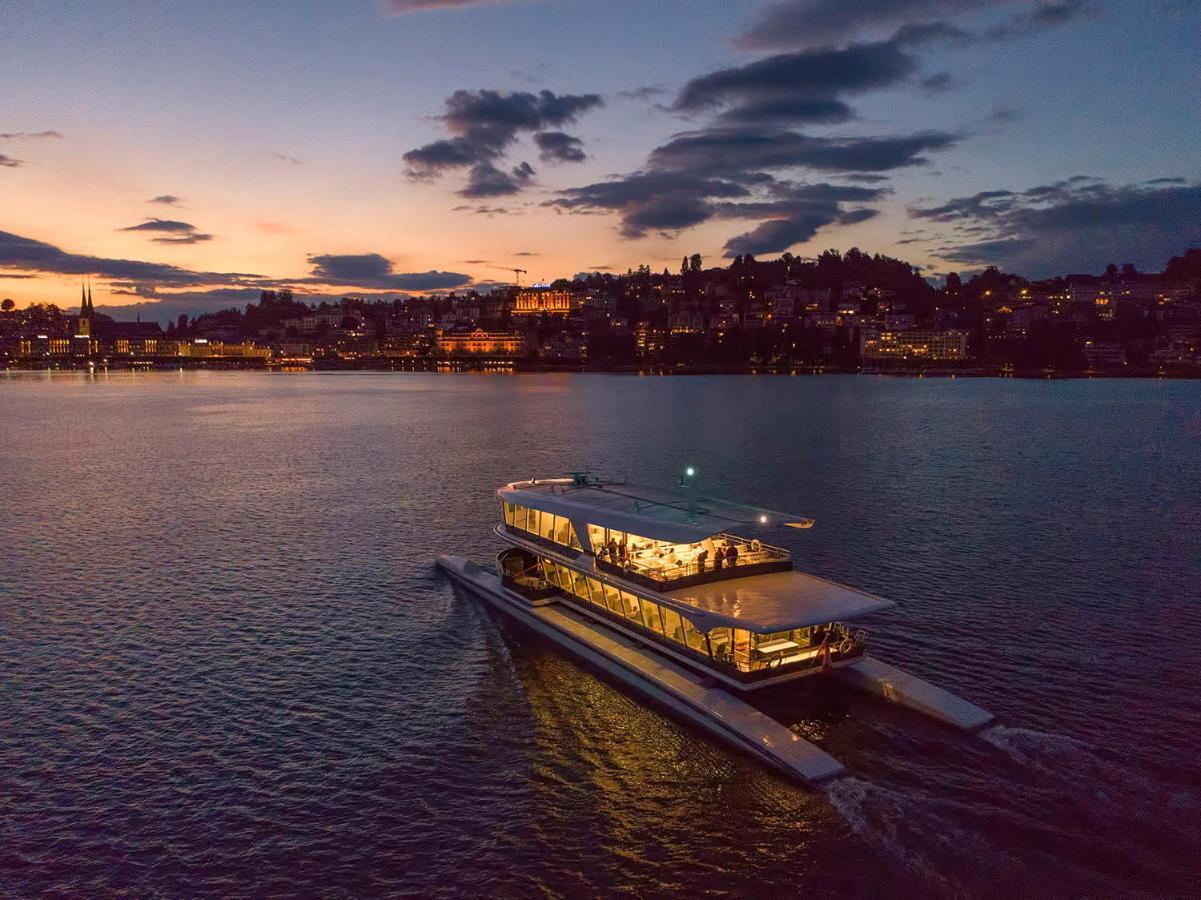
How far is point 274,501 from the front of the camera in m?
55.5

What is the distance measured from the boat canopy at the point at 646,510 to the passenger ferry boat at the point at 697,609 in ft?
0.24

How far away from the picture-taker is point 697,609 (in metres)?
22.1

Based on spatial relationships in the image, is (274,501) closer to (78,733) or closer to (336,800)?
(78,733)

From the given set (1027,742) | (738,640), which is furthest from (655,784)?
(1027,742)

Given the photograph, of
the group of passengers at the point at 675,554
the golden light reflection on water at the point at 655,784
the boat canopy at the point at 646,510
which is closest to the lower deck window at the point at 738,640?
the group of passengers at the point at 675,554

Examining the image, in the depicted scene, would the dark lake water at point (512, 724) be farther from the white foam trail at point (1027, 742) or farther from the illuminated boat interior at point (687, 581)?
the illuminated boat interior at point (687, 581)

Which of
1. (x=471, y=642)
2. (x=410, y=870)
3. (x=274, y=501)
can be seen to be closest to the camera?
(x=410, y=870)

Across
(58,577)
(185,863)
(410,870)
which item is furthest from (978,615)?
(58,577)

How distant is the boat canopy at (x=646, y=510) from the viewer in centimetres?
2452

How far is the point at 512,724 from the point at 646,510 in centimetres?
895

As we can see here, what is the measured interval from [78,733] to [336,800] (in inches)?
370

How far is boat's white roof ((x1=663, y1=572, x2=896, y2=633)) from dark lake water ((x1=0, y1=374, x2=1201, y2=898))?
10.1 feet

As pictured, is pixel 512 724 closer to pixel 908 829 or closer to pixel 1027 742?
pixel 908 829

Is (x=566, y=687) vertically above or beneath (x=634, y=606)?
beneath
